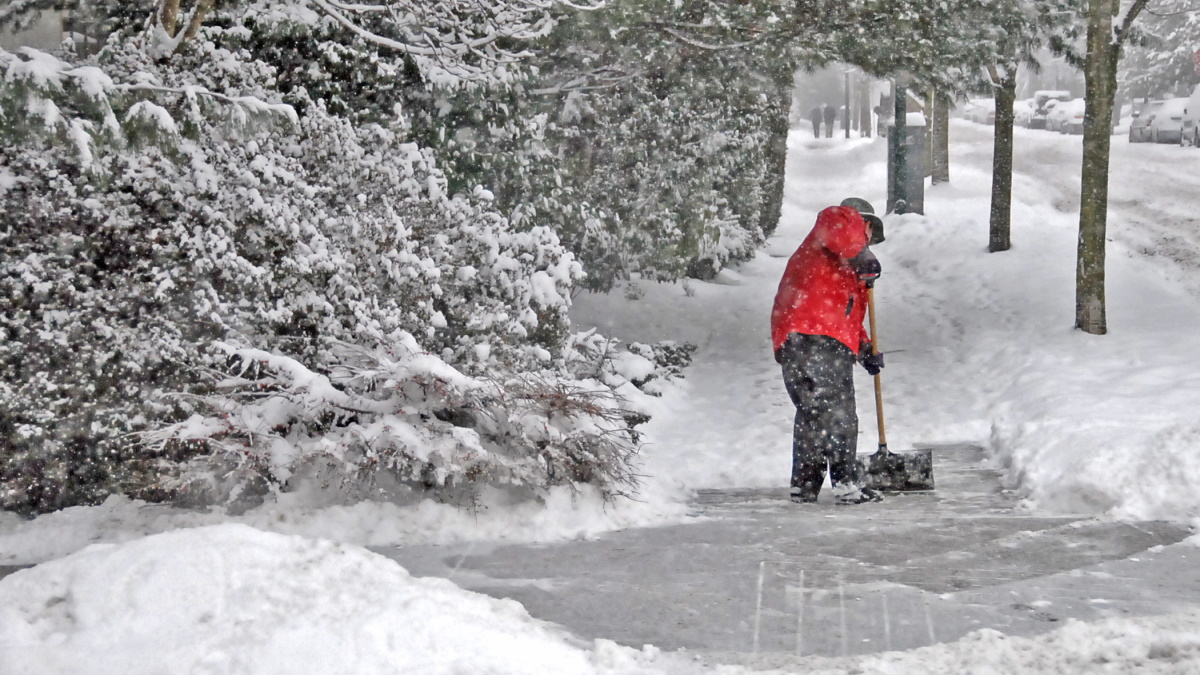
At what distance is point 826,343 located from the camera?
20.5ft

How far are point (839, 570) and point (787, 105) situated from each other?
463 inches

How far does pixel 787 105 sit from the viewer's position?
51.4 ft

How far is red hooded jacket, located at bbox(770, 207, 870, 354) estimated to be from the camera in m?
6.14

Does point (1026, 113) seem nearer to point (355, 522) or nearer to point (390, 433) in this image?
point (390, 433)

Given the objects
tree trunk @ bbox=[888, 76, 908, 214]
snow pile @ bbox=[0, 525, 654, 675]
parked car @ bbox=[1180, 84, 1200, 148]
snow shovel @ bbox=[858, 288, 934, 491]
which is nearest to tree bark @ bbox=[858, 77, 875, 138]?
parked car @ bbox=[1180, 84, 1200, 148]

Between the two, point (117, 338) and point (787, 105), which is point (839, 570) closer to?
point (117, 338)

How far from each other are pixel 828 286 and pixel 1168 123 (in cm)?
2712

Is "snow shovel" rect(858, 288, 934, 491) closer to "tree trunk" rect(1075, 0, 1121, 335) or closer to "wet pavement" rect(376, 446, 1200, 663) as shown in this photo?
"wet pavement" rect(376, 446, 1200, 663)

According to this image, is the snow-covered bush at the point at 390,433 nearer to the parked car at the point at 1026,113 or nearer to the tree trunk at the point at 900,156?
the tree trunk at the point at 900,156

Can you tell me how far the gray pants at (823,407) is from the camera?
621 centimetres

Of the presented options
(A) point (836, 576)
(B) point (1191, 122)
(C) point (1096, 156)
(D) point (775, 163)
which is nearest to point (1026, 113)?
(B) point (1191, 122)

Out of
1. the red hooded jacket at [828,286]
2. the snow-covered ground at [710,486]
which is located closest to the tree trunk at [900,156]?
the snow-covered ground at [710,486]

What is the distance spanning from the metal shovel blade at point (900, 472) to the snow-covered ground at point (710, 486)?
52 cm

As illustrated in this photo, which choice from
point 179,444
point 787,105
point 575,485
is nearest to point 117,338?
point 179,444
